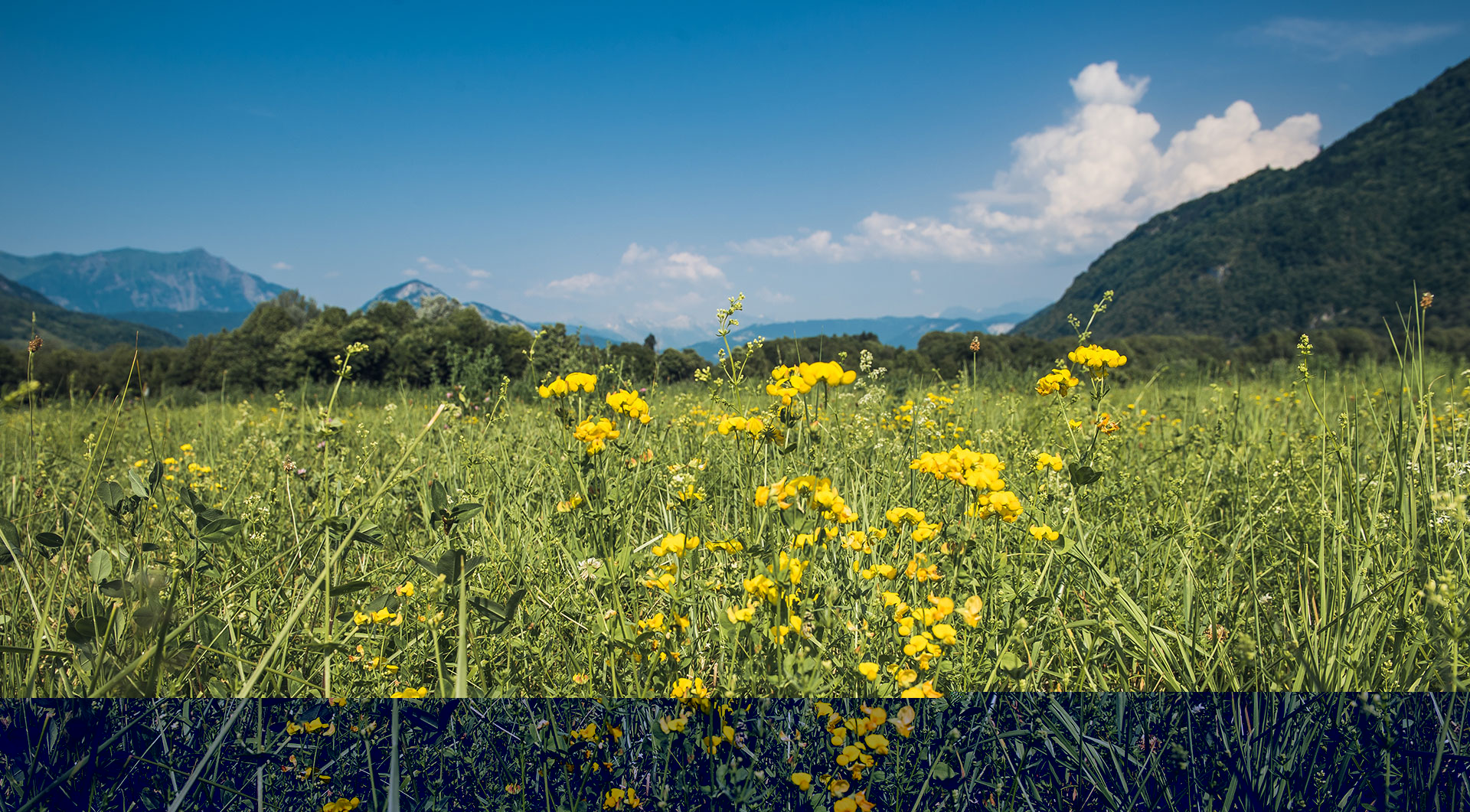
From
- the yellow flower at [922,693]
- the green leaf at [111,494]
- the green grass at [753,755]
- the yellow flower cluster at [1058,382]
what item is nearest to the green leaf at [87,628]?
the green grass at [753,755]

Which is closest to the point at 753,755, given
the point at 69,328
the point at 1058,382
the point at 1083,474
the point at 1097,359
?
the point at 1083,474

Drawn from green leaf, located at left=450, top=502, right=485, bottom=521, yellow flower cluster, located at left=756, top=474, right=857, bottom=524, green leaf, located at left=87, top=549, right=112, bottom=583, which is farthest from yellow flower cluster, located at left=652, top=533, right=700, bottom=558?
green leaf, located at left=87, top=549, right=112, bottom=583

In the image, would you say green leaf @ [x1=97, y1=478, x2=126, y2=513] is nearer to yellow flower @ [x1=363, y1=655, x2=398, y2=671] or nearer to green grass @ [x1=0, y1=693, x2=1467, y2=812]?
green grass @ [x1=0, y1=693, x2=1467, y2=812]

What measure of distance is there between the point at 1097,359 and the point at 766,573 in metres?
1.67

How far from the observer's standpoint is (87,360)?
2283cm

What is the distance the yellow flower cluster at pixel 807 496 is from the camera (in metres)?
1.29

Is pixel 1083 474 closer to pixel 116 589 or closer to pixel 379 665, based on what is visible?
pixel 379 665

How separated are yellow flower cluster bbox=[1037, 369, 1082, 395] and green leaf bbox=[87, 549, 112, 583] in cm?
285

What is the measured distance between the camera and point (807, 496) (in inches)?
56.8

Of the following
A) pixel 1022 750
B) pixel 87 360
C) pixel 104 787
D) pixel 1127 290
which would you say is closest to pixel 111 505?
pixel 104 787

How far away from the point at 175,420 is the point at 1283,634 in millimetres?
9065

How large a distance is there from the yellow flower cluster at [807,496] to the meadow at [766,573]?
11 millimetres

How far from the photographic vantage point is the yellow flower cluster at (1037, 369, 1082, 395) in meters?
2.20

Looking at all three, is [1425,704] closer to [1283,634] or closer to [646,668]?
[1283,634]
